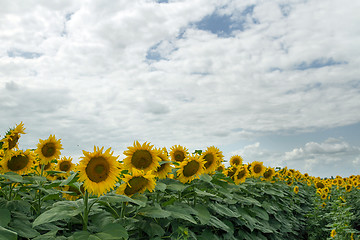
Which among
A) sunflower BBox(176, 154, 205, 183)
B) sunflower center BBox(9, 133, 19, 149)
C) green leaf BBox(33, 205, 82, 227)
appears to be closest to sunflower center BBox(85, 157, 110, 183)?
green leaf BBox(33, 205, 82, 227)

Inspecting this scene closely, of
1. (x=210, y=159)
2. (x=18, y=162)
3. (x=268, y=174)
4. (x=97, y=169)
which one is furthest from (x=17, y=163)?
(x=268, y=174)

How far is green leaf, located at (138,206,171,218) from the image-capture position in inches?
126

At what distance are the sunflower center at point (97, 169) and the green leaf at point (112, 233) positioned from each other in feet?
1.41

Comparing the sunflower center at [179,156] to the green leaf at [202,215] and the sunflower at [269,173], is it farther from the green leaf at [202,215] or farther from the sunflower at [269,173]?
the sunflower at [269,173]

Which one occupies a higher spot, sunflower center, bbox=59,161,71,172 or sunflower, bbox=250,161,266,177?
sunflower, bbox=250,161,266,177

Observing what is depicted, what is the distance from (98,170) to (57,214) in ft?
1.65

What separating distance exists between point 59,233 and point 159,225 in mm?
1119

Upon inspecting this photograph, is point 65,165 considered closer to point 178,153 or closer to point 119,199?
point 178,153

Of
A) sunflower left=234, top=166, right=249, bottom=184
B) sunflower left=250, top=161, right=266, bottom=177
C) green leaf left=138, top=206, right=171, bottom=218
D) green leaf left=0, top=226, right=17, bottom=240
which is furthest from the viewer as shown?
sunflower left=250, top=161, right=266, bottom=177

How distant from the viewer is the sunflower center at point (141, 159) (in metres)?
3.92

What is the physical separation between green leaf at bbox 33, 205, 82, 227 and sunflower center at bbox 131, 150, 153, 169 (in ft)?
3.19

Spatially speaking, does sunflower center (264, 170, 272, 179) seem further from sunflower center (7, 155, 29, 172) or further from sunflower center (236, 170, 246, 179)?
sunflower center (7, 155, 29, 172)

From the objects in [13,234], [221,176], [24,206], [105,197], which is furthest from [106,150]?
[221,176]

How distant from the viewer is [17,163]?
14.2 ft
